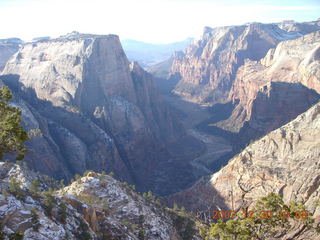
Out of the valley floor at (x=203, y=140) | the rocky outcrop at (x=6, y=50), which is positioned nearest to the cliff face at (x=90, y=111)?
Result: the valley floor at (x=203, y=140)

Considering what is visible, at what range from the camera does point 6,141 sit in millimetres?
22031

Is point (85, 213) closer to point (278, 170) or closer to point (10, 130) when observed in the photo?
point (10, 130)

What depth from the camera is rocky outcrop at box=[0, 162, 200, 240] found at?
2562cm

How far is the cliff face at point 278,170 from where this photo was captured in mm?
49531

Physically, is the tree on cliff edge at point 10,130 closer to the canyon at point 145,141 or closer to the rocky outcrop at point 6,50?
the canyon at point 145,141

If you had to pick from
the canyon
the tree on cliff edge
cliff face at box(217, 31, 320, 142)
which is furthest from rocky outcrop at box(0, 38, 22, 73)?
the tree on cliff edge

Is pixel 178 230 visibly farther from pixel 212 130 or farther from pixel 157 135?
pixel 212 130

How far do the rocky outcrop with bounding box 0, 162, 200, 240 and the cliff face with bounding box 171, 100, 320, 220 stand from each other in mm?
9386

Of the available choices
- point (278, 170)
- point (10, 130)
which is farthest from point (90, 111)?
point (10, 130)

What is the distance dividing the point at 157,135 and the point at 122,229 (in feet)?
276

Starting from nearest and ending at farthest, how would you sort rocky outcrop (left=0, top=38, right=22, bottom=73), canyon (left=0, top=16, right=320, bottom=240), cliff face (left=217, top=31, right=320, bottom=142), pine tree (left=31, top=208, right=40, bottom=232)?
1. pine tree (left=31, top=208, right=40, bottom=232)
2. canyon (left=0, top=16, right=320, bottom=240)
3. cliff face (left=217, top=31, right=320, bottom=142)
4. rocky outcrop (left=0, top=38, right=22, bottom=73)

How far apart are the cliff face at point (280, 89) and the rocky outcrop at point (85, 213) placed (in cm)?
7707

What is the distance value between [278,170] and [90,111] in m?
60.9

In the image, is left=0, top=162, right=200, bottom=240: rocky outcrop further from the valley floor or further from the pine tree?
the valley floor
